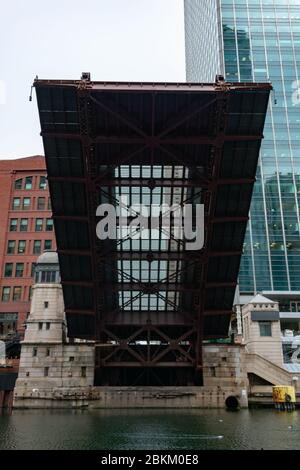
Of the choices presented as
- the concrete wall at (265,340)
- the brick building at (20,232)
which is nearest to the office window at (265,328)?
the concrete wall at (265,340)

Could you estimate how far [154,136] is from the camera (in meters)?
34.0

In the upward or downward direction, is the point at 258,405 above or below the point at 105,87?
below

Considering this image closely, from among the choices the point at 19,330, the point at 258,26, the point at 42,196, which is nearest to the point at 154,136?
the point at 19,330

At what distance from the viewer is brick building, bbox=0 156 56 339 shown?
79.0 metres

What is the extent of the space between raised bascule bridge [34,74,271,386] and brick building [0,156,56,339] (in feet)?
108

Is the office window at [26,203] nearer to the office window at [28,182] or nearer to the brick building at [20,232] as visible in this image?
the brick building at [20,232]

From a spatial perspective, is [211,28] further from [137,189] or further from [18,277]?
[137,189]

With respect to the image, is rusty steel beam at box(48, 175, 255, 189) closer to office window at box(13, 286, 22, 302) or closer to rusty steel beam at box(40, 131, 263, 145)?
rusty steel beam at box(40, 131, 263, 145)

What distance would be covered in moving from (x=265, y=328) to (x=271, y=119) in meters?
55.1

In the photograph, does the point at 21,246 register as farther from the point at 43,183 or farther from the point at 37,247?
the point at 43,183

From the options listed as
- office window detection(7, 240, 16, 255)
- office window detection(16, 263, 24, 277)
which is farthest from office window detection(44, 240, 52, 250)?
office window detection(7, 240, 16, 255)

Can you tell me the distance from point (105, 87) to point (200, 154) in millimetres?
9088

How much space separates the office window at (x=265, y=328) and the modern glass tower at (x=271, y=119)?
1253 inches

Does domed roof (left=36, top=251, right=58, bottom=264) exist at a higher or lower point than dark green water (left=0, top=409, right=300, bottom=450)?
higher
